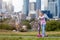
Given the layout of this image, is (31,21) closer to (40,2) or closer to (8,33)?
(40,2)

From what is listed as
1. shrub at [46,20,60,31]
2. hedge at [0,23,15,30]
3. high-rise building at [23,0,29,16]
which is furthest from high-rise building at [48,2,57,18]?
hedge at [0,23,15,30]

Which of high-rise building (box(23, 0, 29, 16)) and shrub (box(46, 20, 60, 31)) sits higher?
high-rise building (box(23, 0, 29, 16))

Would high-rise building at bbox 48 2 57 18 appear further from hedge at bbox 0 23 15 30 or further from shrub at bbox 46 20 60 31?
hedge at bbox 0 23 15 30

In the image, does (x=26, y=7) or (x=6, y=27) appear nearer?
(x=6, y=27)

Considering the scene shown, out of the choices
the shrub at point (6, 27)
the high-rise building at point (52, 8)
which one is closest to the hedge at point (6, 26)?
the shrub at point (6, 27)

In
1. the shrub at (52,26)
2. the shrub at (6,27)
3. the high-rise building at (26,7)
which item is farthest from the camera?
the high-rise building at (26,7)

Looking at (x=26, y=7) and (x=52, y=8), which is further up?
(x=26, y=7)

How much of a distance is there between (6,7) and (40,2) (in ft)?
11.0

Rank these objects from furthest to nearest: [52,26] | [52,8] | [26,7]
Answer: [52,8] < [26,7] < [52,26]

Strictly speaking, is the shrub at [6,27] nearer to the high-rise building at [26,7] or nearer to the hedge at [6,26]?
the hedge at [6,26]

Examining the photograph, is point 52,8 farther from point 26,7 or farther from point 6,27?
point 6,27

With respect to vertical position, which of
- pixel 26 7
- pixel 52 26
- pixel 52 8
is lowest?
pixel 52 26

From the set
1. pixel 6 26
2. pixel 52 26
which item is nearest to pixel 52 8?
pixel 52 26

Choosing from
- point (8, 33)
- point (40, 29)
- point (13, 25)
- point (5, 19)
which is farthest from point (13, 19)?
point (40, 29)
